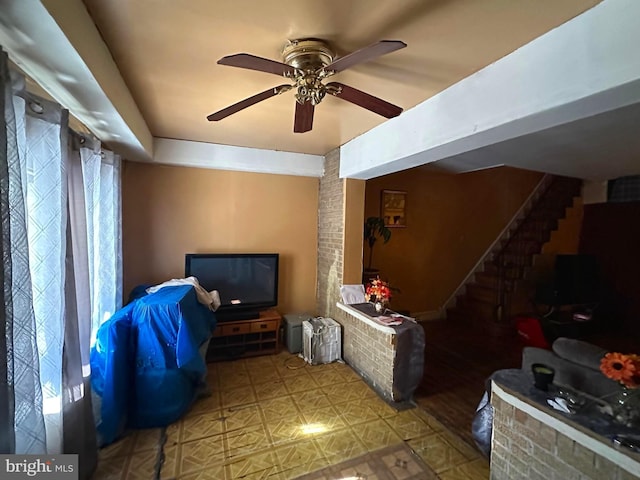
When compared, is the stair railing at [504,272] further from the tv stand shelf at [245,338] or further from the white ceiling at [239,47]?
the tv stand shelf at [245,338]

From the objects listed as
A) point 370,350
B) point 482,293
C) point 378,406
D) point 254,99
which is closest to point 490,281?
point 482,293

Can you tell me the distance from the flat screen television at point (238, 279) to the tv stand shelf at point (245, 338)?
10cm

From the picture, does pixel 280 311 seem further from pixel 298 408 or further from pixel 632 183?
pixel 632 183

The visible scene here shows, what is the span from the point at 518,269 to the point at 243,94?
4.75m

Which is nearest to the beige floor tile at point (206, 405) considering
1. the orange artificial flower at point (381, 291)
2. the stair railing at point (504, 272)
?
the orange artificial flower at point (381, 291)

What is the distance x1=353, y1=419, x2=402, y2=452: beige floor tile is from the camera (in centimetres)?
206

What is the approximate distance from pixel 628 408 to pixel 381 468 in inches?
53.3

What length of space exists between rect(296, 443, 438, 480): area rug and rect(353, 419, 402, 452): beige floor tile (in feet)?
0.23

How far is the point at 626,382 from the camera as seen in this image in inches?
47.9

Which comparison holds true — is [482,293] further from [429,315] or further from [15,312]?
[15,312]

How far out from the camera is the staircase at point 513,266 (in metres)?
4.50

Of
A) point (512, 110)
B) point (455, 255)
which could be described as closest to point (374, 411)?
→ point (512, 110)

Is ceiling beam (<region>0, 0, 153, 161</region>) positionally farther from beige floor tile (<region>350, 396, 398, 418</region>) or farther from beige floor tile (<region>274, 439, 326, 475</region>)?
beige floor tile (<region>350, 396, 398, 418</region>)

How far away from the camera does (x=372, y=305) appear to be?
3205mm
